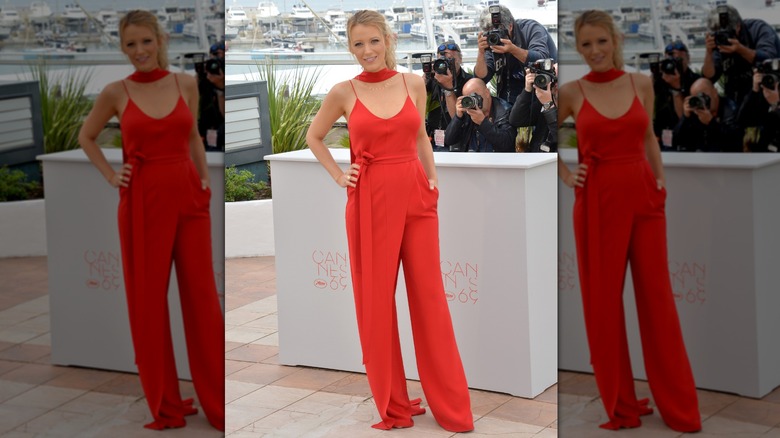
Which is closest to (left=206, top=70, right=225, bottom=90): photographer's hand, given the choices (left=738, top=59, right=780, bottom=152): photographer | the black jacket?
(left=738, top=59, right=780, bottom=152): photographer

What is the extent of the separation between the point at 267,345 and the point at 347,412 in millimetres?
1213

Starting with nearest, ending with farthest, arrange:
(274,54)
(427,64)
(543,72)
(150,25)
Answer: (150,25), (543,72), (427,64), (274,54)

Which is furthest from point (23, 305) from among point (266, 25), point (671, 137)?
point (266, 25)

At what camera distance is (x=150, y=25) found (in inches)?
65.7

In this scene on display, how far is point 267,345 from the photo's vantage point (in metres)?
5.04

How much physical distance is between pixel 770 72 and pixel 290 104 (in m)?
6.64

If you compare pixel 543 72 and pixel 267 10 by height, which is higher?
pixel 267 10

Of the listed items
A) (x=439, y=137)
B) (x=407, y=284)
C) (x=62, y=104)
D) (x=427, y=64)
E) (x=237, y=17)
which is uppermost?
(x=237, y=17)

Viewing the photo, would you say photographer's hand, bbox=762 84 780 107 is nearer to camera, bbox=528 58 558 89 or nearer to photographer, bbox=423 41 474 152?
camera, bbox=528 58 558 89

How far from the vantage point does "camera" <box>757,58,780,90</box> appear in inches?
61.4

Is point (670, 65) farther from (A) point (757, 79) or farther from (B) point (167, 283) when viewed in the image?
(B) point (167, 283)

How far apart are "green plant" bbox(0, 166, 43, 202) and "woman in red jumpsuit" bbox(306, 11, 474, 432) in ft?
6.57

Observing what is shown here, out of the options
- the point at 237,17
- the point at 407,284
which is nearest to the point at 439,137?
the point at 407,284

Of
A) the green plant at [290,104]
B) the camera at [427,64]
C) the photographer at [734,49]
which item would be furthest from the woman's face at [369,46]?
the green plant at [290,104]
